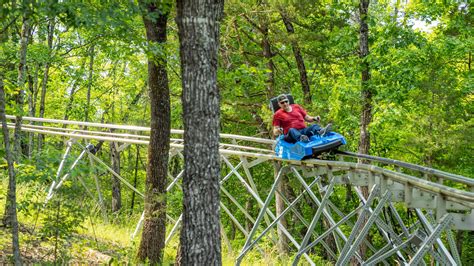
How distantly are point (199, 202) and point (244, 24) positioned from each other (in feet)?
39.4

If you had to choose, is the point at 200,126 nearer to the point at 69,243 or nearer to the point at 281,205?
the point at 69,243

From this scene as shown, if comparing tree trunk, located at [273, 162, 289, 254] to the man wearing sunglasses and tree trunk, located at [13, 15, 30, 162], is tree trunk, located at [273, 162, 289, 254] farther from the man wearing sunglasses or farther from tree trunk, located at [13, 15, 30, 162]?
tree trunk, located at [13, 15, 30, 162]

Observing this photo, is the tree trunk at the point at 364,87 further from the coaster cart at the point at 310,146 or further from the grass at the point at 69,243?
the coaster cart at the point at 310,146

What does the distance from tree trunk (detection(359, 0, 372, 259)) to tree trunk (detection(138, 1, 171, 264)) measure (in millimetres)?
5962

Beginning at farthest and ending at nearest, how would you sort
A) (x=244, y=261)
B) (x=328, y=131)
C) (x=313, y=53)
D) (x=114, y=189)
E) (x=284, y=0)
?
(x=114, y=189), (x=313, y=53), (x=284, y=0), (x=244, y=261), (x=328, y=131)

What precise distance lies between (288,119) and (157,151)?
2.70m

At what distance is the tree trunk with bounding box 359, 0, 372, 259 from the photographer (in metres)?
14.5

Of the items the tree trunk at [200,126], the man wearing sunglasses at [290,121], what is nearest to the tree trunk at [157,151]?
the man wearing sunglasses at [290,121]

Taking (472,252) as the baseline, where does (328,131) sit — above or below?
above

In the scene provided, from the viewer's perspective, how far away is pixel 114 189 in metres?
24.8

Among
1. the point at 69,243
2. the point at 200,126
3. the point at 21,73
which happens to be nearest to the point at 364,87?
the point at 21,73

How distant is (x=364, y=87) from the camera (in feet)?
49.9

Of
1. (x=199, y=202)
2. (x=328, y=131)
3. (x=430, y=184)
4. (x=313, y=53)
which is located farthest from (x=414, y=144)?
(x=199, y=202)

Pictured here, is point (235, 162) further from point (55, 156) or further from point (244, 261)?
point (55, 156)
